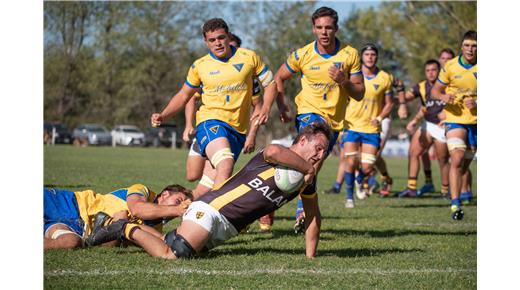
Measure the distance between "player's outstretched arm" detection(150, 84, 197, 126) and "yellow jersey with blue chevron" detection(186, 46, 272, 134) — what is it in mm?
82

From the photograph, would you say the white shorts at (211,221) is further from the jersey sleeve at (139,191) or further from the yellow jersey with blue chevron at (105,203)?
the yellow jersey with blue chevron at (105,203)

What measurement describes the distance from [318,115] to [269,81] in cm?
102

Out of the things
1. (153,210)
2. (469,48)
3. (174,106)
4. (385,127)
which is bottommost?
(153,210)

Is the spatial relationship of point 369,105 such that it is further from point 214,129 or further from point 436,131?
point 214,129

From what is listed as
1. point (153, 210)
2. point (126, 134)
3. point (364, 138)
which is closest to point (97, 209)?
point (153, 210)

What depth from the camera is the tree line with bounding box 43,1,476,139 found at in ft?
78.7

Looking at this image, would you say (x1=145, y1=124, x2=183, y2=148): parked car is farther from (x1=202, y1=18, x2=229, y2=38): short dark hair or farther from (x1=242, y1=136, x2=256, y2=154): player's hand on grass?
(x1=202, y1=18, x2=229, y2=38): short dark hair

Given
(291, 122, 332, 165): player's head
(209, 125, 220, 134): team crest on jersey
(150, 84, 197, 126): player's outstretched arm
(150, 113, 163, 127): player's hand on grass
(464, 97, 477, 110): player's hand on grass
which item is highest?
(464, 97, 477, 110): player's hand on grass

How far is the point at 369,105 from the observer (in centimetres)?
1462

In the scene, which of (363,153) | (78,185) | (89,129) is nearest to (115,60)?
(89,129)

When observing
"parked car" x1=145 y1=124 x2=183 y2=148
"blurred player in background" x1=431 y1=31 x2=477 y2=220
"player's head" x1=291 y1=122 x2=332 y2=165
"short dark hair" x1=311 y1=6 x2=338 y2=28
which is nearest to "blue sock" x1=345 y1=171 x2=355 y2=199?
"blurred player in background" x1=431 y1=31 x2=477 y2=220

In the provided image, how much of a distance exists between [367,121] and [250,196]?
778cm

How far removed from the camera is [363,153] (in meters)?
14.0
